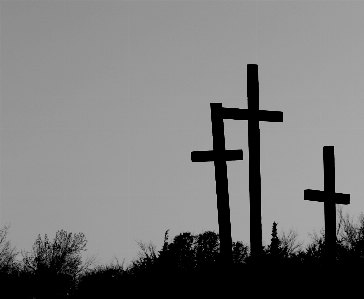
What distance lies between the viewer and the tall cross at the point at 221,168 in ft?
41.5

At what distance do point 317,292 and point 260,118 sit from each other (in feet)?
11.4

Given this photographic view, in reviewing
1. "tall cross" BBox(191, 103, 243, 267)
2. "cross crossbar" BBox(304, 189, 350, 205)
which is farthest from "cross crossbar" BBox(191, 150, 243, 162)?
"cross crossbar" BBox(304, 189, 350, 205)

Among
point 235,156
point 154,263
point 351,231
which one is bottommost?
point 154,263

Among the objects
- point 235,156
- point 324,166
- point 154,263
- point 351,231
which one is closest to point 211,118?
point 235,156

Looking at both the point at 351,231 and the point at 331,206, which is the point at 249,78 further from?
the point at 351,231

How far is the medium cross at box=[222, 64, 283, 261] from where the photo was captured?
42.2ft

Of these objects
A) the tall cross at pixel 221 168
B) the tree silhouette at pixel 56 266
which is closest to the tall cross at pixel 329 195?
the tall cross at pixel 221 168

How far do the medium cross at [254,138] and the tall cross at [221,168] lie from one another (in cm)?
23

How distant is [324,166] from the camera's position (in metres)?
14.4

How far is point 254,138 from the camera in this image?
527 inches

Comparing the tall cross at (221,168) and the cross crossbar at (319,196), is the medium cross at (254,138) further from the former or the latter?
the cross crossbar at (319,196)

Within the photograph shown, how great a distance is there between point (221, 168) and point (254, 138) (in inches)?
38.3

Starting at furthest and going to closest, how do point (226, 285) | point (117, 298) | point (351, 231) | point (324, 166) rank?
point (351, 231) < point (117, 298) < point (324, 166) < point (226, 285)

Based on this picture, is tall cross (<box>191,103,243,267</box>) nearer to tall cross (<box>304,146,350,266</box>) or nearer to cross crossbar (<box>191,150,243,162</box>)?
cross crossbar (<box>191,150,243,162</box>)
